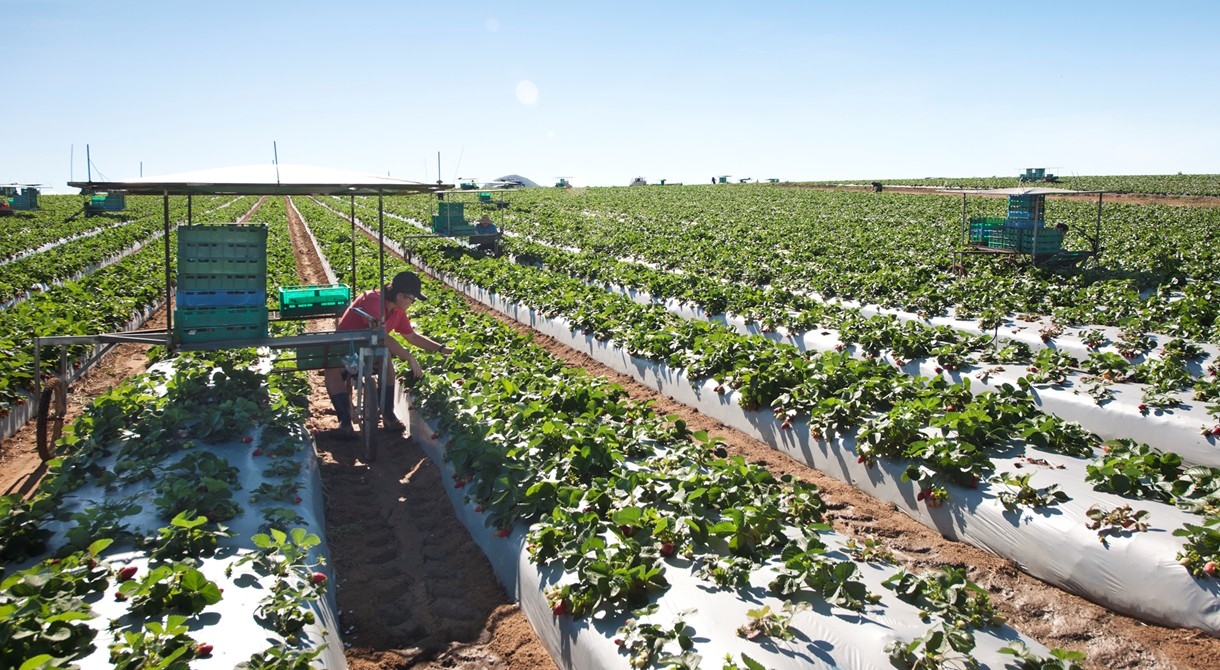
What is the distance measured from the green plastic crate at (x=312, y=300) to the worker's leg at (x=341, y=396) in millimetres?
1146

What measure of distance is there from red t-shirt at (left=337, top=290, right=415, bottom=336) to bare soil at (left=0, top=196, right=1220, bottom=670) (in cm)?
128

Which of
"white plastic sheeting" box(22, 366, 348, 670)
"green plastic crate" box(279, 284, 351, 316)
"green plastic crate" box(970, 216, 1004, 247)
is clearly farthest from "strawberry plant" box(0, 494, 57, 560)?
"green plastic crate" box(970, 216, 1004, 247)

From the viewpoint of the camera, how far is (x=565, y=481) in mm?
5559

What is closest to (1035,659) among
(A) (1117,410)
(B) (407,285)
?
(A) (1117,410)

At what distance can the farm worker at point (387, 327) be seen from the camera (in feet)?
27.2

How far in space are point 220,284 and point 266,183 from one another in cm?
112

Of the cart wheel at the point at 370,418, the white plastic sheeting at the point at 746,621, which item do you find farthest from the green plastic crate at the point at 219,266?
the white plastic sheeting at the point at 746,621

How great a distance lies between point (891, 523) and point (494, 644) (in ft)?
10.9

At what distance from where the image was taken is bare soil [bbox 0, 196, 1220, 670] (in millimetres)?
4688

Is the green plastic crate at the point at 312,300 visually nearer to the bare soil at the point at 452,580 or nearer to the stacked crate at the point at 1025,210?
the bare soil at the point at 452,580

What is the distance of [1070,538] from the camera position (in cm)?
523

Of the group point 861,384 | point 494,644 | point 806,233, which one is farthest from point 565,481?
point 806,233

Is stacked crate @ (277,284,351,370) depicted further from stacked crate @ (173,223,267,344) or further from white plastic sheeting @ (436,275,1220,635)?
white plastic sheeting @ (436,275,1220,635)

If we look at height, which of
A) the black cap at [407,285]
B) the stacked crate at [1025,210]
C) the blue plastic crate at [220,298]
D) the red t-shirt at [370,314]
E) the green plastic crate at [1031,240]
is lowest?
the red t-shirt at [370,314]
